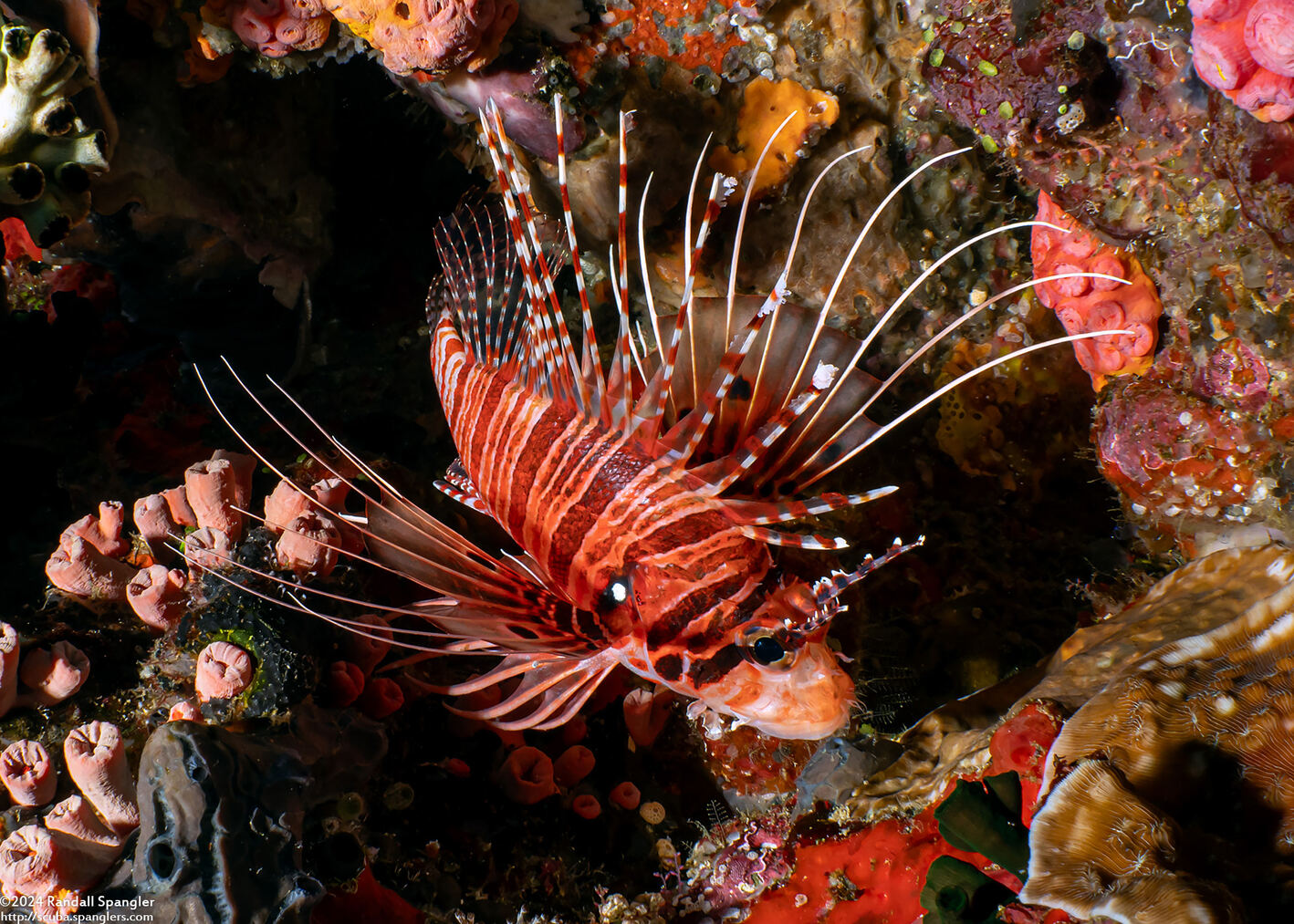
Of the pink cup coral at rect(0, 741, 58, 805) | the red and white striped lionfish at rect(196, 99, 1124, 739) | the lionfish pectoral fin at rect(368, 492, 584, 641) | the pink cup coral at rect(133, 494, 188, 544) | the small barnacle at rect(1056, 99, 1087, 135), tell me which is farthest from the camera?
the pink cup coral at rect(133, 494, 188, 544)

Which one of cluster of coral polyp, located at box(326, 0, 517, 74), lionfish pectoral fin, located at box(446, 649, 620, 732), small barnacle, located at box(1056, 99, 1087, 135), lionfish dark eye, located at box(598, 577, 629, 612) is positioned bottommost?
lionfish pectoral fin, located at box(446, 649, 620, 732)

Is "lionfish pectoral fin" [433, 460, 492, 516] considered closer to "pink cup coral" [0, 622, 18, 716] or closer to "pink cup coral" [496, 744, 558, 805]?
"pink cup coral" [496, 744, 558, 805]

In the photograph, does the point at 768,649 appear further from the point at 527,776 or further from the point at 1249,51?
the point at 1249,51

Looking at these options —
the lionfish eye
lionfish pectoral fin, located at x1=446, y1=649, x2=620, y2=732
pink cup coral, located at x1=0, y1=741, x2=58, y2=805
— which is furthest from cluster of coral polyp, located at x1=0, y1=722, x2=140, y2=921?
the lionfish eye

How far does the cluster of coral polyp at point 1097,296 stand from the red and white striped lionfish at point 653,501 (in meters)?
0.63

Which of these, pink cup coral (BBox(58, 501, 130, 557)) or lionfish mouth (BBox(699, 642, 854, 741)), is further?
pink cup coral (BBox(58, 501, 130, 557))

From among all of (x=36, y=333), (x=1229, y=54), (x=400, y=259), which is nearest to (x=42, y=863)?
(x=36, y=333)

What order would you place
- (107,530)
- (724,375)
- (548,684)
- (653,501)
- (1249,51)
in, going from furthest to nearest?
(107,530) < (548,684) < (653,501) < (724,375) < (1249,51)

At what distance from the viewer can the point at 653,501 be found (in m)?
2.57

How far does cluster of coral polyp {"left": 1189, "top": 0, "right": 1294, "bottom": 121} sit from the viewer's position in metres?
1.89

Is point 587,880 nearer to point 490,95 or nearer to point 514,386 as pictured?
point 514,386

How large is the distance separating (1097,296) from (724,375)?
1.66 meters

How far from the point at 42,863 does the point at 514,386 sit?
2.09 meters

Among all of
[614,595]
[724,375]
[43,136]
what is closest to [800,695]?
[614,595]
